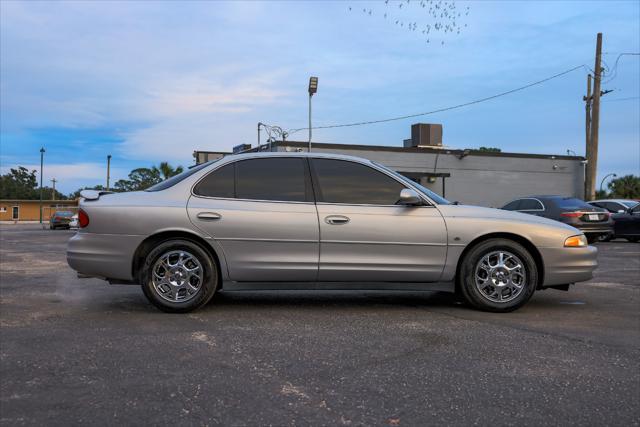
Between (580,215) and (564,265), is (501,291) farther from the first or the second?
(580,215)

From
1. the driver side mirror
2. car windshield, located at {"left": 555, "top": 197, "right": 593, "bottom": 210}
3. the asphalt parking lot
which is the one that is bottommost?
the asphalt parking lot

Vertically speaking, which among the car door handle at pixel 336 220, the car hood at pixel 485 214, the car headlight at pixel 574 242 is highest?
the car hood at pixel 485 214

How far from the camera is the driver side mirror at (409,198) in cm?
540

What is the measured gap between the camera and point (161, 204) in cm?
543

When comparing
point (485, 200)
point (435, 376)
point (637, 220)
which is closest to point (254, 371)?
point (435, 376)

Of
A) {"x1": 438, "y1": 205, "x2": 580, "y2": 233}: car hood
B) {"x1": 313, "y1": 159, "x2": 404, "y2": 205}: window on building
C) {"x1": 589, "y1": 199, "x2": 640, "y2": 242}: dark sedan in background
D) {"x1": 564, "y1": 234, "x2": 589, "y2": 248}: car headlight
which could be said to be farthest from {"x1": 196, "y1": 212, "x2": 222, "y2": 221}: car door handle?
{"x1": 589, "y1": 199, "x2": 640, "y2": 242}: dark sedan in background

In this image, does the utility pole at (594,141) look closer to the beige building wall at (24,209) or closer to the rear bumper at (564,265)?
the rear bumper at (564,265)

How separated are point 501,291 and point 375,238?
1.36 m

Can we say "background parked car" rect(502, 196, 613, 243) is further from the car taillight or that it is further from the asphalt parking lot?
the car taillight

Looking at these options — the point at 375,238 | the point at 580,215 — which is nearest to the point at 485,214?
the point at 375,238

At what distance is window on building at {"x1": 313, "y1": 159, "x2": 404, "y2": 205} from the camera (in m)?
5.63

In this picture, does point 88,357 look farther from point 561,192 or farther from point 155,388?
point 561,192

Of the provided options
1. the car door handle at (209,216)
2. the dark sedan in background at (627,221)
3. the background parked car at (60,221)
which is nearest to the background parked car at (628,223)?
the dark sedan in background at (627,221)

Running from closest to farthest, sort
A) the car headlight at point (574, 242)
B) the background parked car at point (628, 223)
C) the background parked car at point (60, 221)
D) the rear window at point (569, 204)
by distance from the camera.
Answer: the car headlight at point (574, 242), the rear window at point (569, 204), the background parked car at point (628, 223), the background parked car at point (60, 221)
